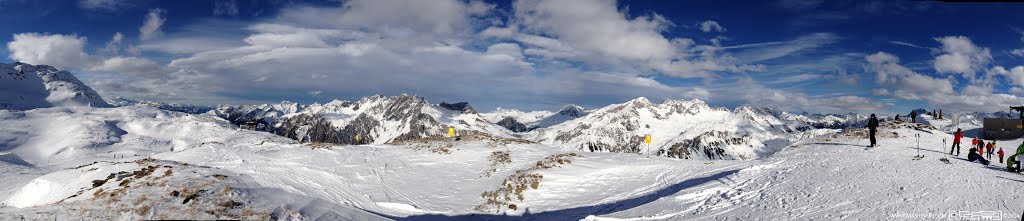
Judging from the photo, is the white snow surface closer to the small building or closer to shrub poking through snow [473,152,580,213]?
shrub poking through snow [473,152,580,213]

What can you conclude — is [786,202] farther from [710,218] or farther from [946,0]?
[946,0]

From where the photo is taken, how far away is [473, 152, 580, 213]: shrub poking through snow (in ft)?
76.7

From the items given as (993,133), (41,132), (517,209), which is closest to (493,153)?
(517,209)

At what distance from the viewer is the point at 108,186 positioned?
12.6 meters

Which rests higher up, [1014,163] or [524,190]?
[1014,163]

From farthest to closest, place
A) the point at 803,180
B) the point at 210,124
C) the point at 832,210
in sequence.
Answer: the point at 210,124 → the point at 803,180 → the point at 832,210

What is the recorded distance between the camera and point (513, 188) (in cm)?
2633

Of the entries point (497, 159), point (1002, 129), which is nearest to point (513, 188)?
point (497, 159)

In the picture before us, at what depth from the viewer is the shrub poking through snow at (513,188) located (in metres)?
23.4

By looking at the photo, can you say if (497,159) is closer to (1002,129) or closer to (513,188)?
(513,188)

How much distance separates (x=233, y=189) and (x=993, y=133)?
78.9 metres

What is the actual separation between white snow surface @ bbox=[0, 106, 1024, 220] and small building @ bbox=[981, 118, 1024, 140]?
43.6 ft

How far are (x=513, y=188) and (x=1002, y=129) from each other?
66.0m

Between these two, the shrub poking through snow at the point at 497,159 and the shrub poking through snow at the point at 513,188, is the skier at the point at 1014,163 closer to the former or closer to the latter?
the shrub poking through snow at the point at 513,188
